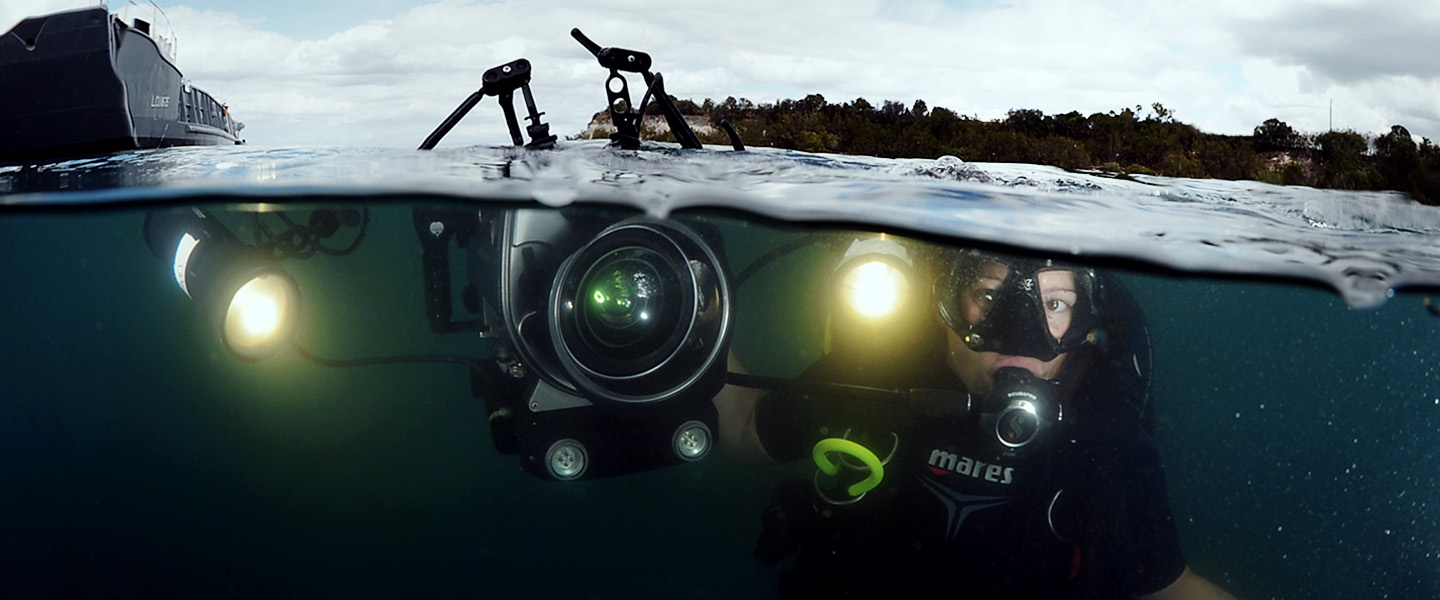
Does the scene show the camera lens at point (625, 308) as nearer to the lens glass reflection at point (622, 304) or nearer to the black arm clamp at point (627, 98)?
the lens glass reflection at point (622, 304)

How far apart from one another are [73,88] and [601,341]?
34.0ft

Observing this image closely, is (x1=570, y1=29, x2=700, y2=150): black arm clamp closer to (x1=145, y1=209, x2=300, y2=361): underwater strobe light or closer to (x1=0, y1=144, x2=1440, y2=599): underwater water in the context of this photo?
(x1=0, y1=144, x2=1440, y2=599): underwater water

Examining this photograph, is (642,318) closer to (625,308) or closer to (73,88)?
(625,308)

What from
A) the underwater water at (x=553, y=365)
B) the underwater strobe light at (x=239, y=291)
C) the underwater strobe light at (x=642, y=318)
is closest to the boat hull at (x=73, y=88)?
the underwater water at (x=553, y=365)

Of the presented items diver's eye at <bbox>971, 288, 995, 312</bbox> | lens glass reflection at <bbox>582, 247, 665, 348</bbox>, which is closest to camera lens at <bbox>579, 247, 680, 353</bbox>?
lens glass reflection at <bbox>582, 247, 665, 348</bbox>

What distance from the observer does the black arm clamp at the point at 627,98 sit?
18.0 ft

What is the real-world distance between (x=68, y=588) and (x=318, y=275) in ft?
40.3

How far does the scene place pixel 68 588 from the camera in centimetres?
1534

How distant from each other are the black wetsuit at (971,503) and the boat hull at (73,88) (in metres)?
10.3

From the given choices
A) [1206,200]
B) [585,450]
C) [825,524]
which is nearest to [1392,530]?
[1206,200]

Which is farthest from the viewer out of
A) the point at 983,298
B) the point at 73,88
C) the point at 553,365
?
the point at 73,88

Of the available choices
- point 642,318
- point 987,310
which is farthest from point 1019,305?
point 642,318

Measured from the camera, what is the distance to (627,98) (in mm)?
6043

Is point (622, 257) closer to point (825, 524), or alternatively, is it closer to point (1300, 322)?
point (825, 524)
